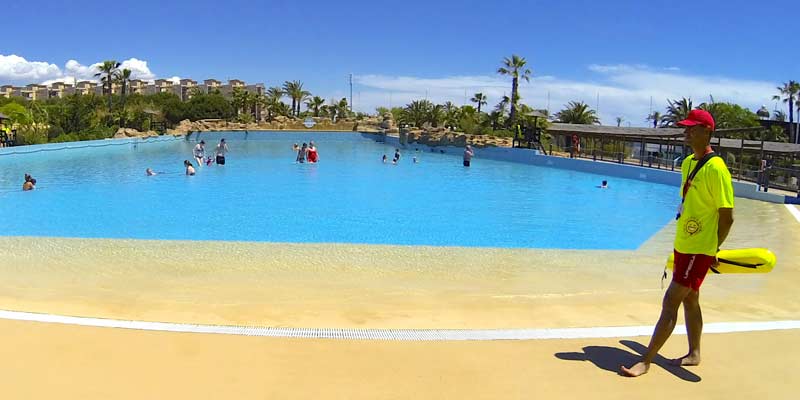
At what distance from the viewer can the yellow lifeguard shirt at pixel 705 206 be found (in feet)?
10.7

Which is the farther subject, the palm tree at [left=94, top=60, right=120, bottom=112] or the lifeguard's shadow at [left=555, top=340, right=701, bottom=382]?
the palm tree at [left=94, top=60, right=120, bottom=112]

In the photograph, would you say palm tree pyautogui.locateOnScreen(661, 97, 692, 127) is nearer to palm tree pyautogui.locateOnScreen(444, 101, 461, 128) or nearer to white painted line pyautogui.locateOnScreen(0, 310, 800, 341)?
palm tree pyautogui.locateOnScreen(444, 101, 461, 128)

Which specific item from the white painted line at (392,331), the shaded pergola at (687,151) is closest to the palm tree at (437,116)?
the shaded pergola at (687,151)

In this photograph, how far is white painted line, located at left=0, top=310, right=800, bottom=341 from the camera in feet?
12.9

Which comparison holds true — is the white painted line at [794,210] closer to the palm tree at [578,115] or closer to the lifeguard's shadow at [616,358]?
the lifeguard's shadow at [616,358]

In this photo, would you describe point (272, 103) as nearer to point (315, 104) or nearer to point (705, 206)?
point (315, 104)

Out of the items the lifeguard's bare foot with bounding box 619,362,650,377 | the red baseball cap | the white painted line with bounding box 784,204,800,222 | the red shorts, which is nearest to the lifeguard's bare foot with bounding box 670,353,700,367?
the lifeguard's bare foot with bounding box 619,362,650,377

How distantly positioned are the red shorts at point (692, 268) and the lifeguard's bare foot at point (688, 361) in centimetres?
43

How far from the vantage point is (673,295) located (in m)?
3.44

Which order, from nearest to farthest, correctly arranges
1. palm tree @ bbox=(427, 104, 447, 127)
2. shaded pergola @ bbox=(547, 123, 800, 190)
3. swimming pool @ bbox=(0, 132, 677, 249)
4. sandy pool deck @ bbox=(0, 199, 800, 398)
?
sandy pool deck @ bbox=(0, 199, 800, 398) → swimming pool @ bbox=(0, 132, 677, 249) → shaded pergola @ bbox=(547, 123, 800, 190) → palm tree @ bbox=(427, 104, 447, 127)

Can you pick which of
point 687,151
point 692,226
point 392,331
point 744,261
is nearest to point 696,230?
point 692,226

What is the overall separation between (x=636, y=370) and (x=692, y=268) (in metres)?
0.66

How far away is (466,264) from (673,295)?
434 centimetres

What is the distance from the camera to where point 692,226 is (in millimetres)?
3395
